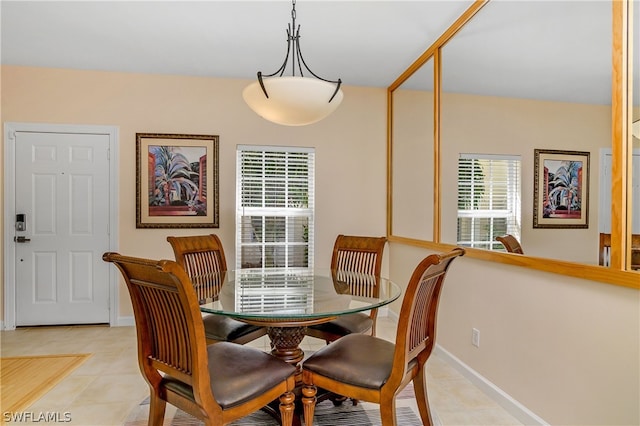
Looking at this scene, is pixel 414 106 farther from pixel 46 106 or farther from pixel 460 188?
pixel 46 106

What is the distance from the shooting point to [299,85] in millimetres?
1730

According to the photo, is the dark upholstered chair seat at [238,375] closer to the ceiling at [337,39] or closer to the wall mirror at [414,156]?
the ceiling at [337,39]

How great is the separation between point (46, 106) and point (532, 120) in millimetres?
4251

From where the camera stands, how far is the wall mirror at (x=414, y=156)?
3.16m

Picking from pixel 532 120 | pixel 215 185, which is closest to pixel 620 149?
pixel 532 120

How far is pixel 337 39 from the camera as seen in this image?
115 inches

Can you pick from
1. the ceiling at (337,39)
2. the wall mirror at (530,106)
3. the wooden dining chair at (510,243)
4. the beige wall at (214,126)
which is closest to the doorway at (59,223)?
the beige wall at (214,126)

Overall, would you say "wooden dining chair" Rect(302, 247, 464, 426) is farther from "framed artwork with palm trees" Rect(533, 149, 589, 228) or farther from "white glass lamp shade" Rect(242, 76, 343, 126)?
"white glass lamp shade" Rect(242, 76, 343, 126)

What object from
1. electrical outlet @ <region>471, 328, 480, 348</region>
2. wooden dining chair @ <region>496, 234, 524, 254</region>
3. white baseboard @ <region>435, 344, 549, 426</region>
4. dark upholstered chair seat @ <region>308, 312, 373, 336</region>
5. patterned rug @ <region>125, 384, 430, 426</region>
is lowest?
patterned rug @ <region>125, 384, 430, 426</region>

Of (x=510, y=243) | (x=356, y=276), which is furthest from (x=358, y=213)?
(x=510, y=243)

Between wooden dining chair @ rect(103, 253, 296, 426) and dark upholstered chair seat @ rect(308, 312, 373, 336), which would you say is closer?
wooden dining chair @ rect(103, 253, 296, 426)

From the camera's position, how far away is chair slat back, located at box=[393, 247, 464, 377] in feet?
4.78

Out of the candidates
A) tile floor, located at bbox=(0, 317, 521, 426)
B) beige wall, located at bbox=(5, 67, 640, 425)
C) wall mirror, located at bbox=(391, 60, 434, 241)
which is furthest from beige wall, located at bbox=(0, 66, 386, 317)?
tile floor, located at bbox=(0, 317, 521, 426)

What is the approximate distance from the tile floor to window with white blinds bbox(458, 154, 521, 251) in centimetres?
98
